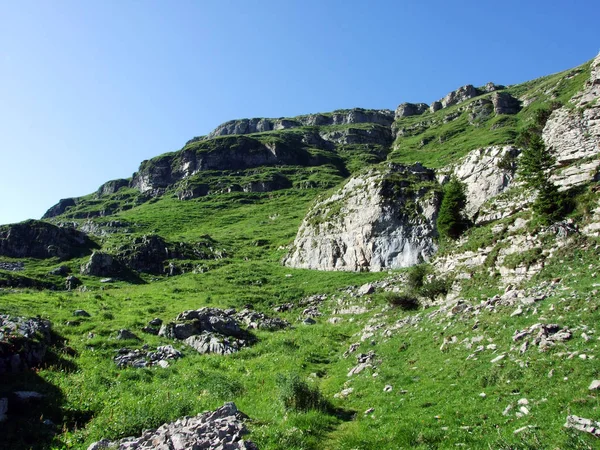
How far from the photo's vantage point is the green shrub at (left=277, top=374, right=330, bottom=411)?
14.7 metres

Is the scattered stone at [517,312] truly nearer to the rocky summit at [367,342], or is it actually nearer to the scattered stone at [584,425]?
the rocky summit at [367,342]

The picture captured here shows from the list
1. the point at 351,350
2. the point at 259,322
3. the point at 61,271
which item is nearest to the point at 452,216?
the point at 351,350

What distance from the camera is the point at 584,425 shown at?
28.3 feet

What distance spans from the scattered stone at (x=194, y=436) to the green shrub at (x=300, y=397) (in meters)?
2.86

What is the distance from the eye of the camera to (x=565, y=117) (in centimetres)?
6788

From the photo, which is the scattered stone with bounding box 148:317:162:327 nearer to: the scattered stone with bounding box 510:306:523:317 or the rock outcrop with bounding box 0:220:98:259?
the scattered stone with bounding box 510:306:523:317

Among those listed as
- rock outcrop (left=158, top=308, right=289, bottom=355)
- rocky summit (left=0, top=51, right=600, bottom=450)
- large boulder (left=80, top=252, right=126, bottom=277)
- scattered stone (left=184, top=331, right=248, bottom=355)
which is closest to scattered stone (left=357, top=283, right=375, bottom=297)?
rocky summit (left=0, top=51, right=600, bottom=450)

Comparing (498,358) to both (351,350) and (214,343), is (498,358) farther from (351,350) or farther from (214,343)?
(214,343)

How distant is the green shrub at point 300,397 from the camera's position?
580 inches

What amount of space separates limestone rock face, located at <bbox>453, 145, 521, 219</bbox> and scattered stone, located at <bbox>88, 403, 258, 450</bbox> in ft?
185

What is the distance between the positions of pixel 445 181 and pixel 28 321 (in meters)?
68.6

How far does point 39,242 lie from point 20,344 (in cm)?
9108

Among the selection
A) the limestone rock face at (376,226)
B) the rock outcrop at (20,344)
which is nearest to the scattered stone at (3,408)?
the rock outcrop at (20,344)

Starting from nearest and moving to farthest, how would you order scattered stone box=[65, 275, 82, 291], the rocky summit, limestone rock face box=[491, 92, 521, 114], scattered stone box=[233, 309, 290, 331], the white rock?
the white rock < the rocky summit < scattered stone box=[233, 309, 290, 331] < scattered stone box=[65, 275, 82, 291] < limestone rock face box=[491, 92, 521, 114]
